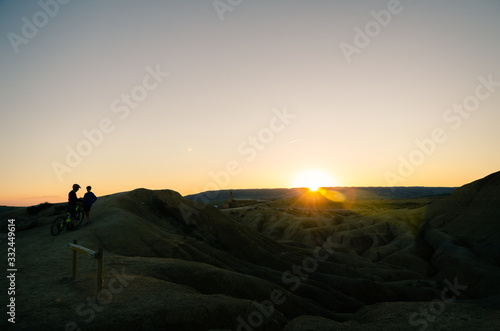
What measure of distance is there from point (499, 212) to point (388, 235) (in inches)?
566

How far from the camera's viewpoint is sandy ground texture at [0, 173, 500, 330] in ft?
30.6

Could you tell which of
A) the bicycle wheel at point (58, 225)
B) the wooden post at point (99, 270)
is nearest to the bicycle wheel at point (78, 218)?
the bicycle wheel at point (58, 225)

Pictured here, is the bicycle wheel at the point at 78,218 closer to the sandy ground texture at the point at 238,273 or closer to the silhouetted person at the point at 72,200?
the silhouetted person at the point at 72,200

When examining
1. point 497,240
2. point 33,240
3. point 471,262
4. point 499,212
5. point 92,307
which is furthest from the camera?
point 499,212

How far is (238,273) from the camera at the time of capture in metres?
16.8

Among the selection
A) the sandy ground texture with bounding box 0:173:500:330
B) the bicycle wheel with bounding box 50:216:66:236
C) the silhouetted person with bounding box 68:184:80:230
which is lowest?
the sandy ground texture with bounding box 0:173:500:330

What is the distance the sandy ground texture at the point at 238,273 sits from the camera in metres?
9.34

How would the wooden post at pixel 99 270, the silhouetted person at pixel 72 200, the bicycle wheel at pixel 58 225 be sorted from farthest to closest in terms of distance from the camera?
the silhouetted person at pixel 72 200 < the bicycle wheel at pixel 58 225 < the wooden post at pixel 99 270

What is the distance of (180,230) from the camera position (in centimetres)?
2589

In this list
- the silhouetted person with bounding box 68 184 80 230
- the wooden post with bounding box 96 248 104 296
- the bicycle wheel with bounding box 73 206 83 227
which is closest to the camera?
the wooden post with bounding box 96 248 104 296

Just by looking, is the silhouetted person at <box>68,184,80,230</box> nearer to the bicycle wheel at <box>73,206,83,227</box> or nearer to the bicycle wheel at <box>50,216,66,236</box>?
the bicycle wheel at <box>50,216,66,236</box>

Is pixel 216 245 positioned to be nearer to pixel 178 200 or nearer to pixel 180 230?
pixel 180 230

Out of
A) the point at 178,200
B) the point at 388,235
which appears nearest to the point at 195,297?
the point at 178,200

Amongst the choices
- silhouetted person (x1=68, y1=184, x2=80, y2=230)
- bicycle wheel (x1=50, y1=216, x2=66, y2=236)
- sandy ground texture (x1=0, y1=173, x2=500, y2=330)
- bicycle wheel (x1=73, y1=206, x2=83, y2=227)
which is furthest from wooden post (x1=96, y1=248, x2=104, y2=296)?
bicycle wheel (x1=73, y1=206, x2=83, y2=227)
